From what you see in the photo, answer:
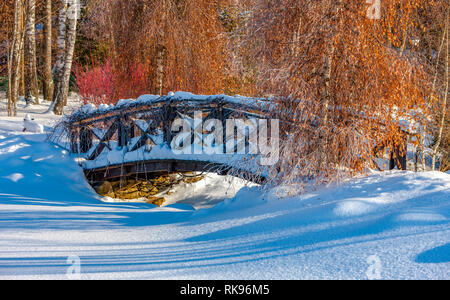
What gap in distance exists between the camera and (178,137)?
322 inches

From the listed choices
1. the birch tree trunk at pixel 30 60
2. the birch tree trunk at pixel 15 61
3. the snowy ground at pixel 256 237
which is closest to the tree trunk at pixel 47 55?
the birch tree trunk at pixel 30 60

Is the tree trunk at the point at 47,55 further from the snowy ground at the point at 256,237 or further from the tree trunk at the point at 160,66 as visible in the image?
the snowy ground at the point at 256,237

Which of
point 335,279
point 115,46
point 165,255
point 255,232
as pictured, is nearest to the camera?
point 335,279

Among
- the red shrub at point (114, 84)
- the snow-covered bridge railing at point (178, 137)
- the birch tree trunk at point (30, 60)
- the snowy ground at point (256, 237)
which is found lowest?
the snowy ground at point (256, 237)

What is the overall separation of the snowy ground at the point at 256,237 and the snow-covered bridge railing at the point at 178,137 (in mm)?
721

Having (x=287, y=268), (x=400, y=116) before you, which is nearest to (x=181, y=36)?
(x=400, y=116)

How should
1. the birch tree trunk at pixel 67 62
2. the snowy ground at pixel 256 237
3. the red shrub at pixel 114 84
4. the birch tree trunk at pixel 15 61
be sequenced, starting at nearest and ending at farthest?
the snowy ground at pixel 256 237, the red shrub at pixel 114 84, the birch tree trunk at pixel 15 61, the birch tree trunk at pixel 67 62

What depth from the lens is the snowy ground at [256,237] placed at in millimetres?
3741

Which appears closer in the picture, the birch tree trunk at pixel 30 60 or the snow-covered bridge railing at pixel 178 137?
the snow-covered bridge railing at pixel 178 137

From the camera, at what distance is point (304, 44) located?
5.92 m

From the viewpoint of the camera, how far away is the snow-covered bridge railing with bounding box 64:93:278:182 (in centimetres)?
652

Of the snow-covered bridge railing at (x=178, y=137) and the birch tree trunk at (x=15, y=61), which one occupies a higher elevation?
the birch tree trunk at (x=15, y=61)

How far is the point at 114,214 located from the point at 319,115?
3220 millimetres
